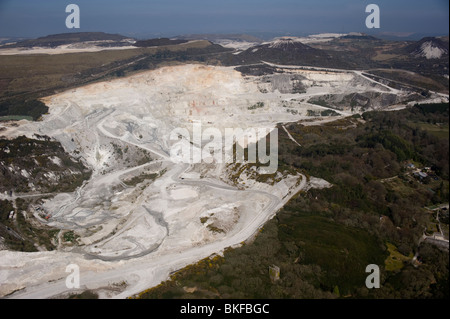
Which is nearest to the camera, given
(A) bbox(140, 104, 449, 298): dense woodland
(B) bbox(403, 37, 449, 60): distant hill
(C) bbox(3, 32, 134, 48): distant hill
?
(A) bbox(140, 104, 449, 298): dense woodland

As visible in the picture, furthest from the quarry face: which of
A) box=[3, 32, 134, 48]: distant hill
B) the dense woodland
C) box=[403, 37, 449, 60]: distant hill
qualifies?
box=[3, 32, 134, 48]: distant hill

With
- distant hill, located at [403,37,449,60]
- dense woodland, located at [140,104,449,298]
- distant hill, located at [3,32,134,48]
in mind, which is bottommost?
dense woodland, located at [140,104,449,298]

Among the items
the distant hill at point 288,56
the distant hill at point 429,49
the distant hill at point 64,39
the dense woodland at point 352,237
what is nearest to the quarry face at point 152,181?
the dense woodland at point 352,237

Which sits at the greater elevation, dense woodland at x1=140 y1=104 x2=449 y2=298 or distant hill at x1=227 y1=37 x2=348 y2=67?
distant hill at x1=227 y1=37 x2=348 y2=67

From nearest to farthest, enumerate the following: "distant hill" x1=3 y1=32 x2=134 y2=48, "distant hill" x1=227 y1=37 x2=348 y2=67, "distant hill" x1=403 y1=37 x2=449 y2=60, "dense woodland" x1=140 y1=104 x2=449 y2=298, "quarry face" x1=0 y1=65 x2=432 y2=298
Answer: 1. "dense woodland" x1=140 y1=104 x2=449 y2=298
2. "quarry face" x1=0 y1=65 x2=432 y2=298
3. "distant hill" x1=403 y1=37 x2=449 y2=60
4. "distant hill" x1=227 y1=37 x2=348 y2=67
5. "distant hill" x1=3 y1=32 x2=134 y2=48

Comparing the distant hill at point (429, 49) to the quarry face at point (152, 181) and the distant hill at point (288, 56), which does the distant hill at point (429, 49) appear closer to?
the quarry face at point (152, 181)

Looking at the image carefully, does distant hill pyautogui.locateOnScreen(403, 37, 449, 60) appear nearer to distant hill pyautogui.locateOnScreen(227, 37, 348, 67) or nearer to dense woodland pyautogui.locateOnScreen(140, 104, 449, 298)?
distant hill pyautogui.locateOnScreen(227, 37, 348, 67)

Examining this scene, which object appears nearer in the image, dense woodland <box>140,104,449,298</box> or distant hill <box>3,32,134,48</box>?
dense woodland <box>140,104,449,298</box>
